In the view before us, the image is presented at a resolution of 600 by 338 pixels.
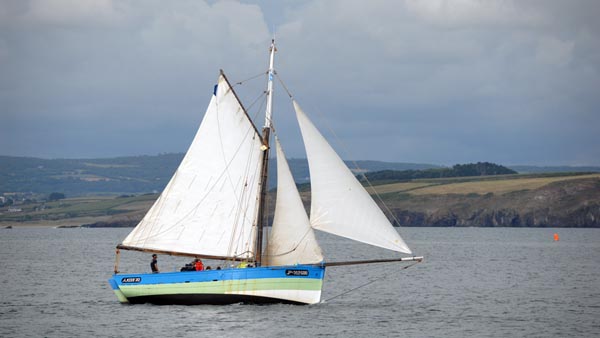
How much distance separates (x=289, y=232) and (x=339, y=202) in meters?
3.37

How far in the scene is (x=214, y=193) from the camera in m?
49.6

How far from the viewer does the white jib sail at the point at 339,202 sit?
45.0 m

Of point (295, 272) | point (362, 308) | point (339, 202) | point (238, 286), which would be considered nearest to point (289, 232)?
point (295, 272)

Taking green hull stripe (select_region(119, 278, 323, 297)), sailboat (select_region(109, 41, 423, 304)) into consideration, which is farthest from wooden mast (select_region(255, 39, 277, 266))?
green hull stripe (select_region(119, 278, 323, 297))

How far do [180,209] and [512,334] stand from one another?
17.7 m

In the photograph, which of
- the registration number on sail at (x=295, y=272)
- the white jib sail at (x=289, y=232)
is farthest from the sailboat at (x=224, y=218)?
the registration number on sail at (x=295, y=272)

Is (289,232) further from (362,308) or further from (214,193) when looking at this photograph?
(362,308)

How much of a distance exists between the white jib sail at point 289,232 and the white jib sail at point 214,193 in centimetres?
180

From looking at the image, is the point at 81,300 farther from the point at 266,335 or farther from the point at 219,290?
the point at 266,335

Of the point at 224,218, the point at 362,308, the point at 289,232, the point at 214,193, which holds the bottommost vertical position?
the point at 362,308

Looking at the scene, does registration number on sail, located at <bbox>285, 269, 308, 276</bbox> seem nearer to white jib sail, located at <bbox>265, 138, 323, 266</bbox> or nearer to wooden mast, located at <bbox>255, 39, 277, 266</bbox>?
white jib sail, located at <bbox>265, 138, 323, 266</bbox>

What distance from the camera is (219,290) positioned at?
47.1 m

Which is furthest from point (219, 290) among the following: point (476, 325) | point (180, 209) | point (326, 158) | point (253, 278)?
point (476, 325)

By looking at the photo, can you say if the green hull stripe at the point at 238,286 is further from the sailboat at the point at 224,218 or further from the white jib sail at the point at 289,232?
the white jib sail at the point at 289,232
